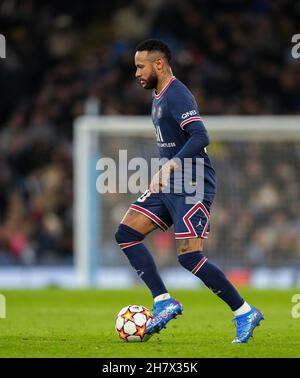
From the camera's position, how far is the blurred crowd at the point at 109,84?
58.3 feet

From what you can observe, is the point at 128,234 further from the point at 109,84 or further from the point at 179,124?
the point at 109,84

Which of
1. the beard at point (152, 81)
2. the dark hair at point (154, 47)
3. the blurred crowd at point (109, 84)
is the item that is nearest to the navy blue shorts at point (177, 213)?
the beard at point (152, 81)

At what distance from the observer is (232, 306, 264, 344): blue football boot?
764 cm

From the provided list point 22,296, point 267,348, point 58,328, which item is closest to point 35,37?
point 22,296

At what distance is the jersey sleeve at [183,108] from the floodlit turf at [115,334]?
5.42 feet

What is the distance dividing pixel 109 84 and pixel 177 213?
12.3m

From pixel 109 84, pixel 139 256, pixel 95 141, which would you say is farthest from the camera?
pixel 109 84

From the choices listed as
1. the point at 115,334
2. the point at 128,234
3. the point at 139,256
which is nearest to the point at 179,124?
the point at 128,234

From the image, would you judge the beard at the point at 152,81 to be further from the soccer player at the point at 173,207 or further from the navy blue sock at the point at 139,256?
the navy blue sock at the point at 139,256

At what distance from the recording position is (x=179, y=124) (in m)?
7.85

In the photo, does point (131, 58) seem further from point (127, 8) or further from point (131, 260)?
point (131, 260)

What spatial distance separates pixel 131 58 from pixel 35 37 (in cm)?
214

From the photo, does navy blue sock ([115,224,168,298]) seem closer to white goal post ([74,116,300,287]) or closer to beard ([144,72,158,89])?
beard ([144,72,158,89])

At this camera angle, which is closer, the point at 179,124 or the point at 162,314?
the point at 179,124
